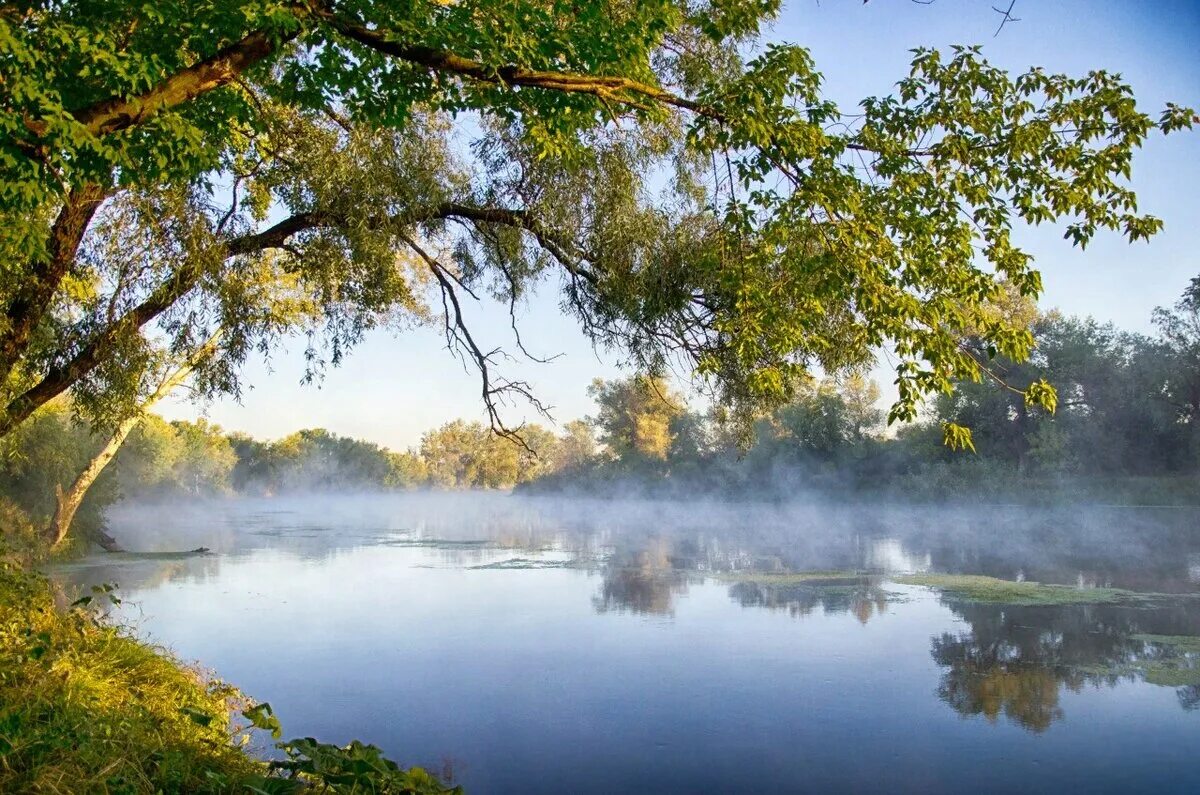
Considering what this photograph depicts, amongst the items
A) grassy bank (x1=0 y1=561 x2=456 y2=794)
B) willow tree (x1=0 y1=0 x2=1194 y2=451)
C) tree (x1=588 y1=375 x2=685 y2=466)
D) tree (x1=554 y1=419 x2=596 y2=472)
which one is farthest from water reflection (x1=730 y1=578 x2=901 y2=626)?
tree (x1=554 y1=419 x2=596 y2=472)

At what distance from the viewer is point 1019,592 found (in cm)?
1302

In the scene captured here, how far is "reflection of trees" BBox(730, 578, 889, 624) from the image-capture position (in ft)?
39.3

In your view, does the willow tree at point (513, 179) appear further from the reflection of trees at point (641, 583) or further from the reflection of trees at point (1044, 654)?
the reflection of trees at point (641, 583)

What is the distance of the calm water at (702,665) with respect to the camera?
6.35m

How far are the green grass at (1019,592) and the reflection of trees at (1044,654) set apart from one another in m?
0.47

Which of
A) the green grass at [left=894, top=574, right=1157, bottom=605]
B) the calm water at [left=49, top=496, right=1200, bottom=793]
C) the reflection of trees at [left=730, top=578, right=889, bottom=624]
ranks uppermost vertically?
the green grass at [left=894, top=574, right=1157, bottom=605]

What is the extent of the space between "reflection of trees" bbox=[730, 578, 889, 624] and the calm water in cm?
8

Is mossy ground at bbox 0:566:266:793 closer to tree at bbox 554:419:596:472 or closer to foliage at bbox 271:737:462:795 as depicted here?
foliage at bbox 271:737:462:795

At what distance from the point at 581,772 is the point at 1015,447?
24532 mm

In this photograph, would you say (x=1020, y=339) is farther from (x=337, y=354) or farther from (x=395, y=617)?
(x=395, y=617)

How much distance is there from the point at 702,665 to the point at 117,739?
244 inches

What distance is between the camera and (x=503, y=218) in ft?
24.6

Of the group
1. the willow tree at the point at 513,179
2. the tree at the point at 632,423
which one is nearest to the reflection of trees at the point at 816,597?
the willow tree at the point at 513,179

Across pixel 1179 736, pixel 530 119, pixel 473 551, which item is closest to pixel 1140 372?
pixel 473 551
